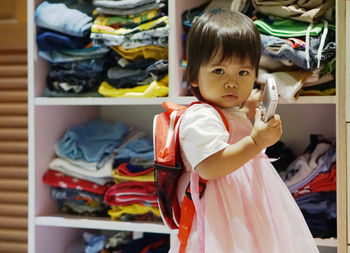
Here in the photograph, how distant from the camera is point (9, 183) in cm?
218

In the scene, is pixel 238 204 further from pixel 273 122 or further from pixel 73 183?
pixel 73 183

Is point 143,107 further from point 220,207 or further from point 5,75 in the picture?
point 220,207

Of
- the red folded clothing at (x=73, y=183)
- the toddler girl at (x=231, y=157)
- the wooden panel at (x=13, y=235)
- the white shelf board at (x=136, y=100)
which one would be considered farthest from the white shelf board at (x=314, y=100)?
the wooden panel at (x=13, y=235)

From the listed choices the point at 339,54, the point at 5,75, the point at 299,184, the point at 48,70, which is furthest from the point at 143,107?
the point at 339,54

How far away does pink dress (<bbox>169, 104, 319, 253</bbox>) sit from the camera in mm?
1241

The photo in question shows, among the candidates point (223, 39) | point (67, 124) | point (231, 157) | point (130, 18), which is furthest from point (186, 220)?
point (67, 124)

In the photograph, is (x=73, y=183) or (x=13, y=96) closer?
(x=73, y=183)

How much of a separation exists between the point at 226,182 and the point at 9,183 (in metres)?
1.21

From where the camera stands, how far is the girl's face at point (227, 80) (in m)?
1.30

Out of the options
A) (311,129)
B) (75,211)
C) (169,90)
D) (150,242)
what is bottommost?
(150,242)

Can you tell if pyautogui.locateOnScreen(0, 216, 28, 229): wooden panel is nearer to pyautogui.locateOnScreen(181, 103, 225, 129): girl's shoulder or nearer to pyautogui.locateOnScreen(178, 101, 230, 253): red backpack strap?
pyautogui.locateOnScreen(178, 101, 230, 253): red backpack strap

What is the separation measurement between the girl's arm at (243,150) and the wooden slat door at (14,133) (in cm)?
117

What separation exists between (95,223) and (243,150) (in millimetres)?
830

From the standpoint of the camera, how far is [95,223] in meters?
1.85
